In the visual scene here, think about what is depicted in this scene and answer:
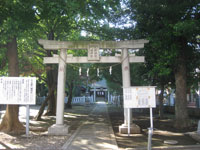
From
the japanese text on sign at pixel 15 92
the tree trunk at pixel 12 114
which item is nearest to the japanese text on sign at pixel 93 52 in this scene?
the japanese text on sign at pixel 15 92

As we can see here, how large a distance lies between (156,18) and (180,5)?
1.86 meters

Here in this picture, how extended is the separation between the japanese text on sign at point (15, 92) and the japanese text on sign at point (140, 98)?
13.9ft

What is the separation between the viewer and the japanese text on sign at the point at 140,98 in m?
9.39

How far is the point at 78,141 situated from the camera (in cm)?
857

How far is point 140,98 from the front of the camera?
9.44 m

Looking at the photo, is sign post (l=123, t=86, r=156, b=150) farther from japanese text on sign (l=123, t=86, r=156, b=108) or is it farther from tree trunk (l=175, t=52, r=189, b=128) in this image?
tree trunk (l=175, t=52, r=189, b=128)

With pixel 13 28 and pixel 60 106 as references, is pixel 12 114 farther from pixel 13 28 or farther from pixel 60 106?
pixel 13 28

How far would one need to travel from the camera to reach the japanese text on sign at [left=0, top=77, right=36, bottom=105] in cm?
929

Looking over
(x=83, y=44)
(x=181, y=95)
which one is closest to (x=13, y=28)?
(x=83, y=44)

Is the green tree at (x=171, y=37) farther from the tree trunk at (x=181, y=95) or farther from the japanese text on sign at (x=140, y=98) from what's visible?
the japanese text on sign at (x=140, y=98)

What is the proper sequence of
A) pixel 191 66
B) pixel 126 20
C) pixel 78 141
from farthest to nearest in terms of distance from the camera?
pixel 126 20 → pixel 191 66 → pixel 78 141

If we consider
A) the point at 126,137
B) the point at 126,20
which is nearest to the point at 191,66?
the point at 126,20

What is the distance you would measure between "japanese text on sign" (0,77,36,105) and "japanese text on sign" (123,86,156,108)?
423 centimetres

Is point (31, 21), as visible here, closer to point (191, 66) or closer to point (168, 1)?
point (168, 1)
